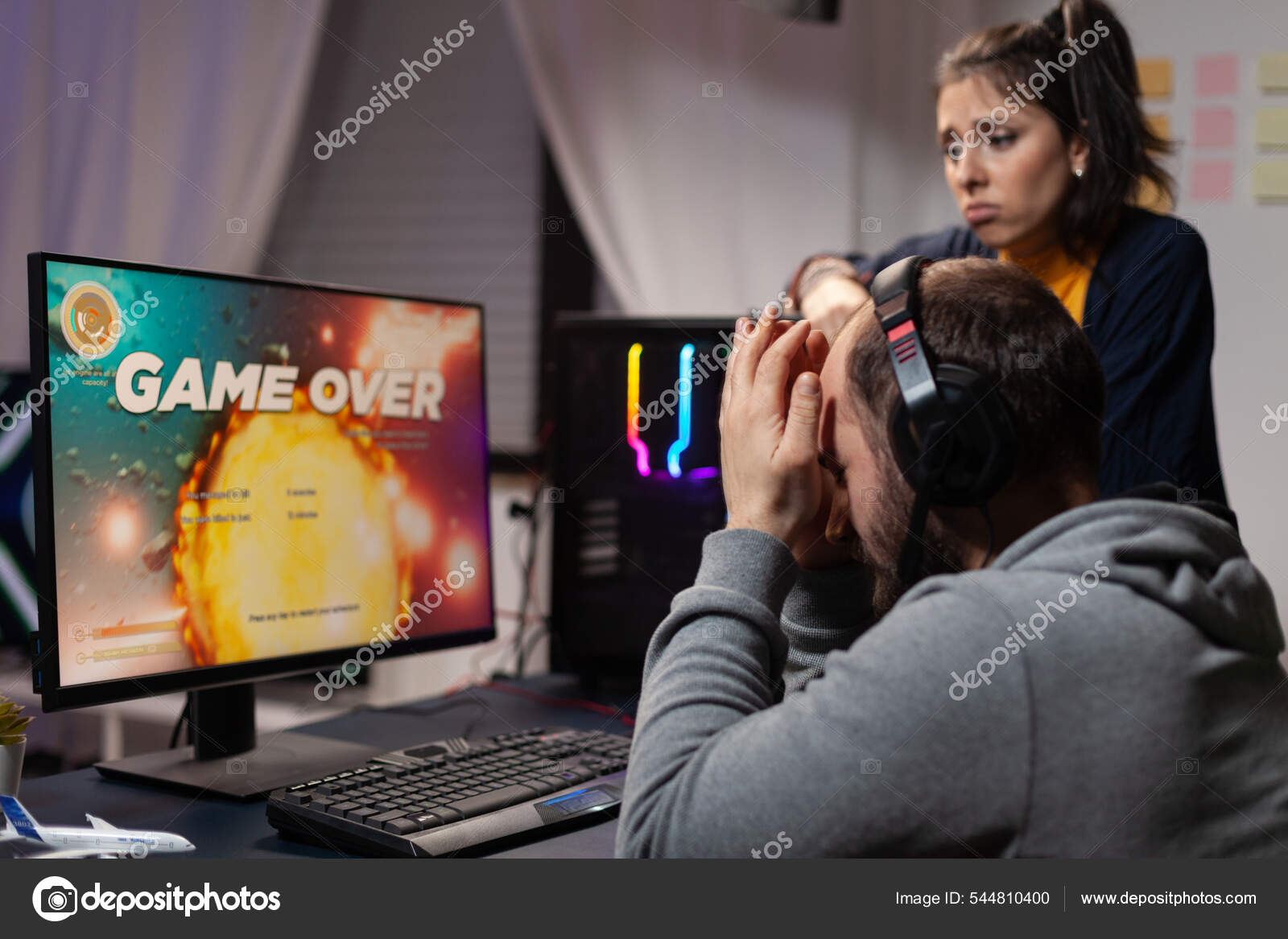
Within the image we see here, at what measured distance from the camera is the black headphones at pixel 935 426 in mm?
730

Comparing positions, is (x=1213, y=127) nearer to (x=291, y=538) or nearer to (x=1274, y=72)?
(x=1274, y=72)

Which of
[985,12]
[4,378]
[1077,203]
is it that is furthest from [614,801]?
[985,12]

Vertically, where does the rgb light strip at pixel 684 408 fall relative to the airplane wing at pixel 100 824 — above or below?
above

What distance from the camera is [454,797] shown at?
3.17 feet

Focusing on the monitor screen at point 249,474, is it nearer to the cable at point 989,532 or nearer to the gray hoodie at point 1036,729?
the gray hoodie at point 1036,729

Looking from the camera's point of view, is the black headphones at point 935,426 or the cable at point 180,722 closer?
the black headphones at point 935,426

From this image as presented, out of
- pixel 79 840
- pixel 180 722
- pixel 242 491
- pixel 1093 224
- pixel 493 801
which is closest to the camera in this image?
pixel 79 840

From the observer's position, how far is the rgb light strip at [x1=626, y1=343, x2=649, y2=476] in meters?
1.51

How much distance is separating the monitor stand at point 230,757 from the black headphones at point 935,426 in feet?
2.10

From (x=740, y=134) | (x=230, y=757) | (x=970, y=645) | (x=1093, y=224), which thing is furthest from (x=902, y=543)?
(x=740, y=134)

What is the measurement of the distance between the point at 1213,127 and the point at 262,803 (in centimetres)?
202

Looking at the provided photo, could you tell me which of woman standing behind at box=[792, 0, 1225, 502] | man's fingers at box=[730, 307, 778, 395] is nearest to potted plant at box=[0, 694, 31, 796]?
man's fingers at box=[730, 307, 778, 395]

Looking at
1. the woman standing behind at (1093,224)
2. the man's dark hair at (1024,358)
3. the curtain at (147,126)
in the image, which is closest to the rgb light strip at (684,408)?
the woman standing behind at (1093,224)

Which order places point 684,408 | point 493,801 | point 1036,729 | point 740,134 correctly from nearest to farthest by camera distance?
point 1036,729 < point 493,801 < point 684,408 < point 740,134
